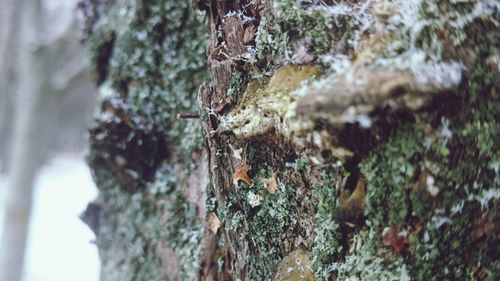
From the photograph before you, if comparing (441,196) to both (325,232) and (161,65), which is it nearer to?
(325,232)

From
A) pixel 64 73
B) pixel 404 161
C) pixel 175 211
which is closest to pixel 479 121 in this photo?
pixel 404 161

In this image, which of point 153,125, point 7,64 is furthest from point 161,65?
point 7,64

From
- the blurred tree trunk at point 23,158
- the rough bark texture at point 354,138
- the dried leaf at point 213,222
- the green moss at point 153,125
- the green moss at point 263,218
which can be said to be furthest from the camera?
the blurred tree trunk at point 23,158

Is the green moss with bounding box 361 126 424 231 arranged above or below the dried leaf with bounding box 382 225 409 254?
above

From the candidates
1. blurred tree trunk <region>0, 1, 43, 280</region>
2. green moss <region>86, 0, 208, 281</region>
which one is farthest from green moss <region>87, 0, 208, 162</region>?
blurred tree trunk <region>0, 1, 43, 280</region>

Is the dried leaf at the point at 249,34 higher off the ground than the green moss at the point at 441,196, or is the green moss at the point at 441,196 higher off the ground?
the dried leaf at the point at 249,34

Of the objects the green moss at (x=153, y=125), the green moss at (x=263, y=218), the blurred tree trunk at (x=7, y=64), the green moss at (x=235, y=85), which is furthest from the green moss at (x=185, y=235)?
the blurred tree trunk at (x=7, y=64)

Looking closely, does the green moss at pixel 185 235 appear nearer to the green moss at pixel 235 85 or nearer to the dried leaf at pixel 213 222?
the dried leaf at pixel 213 222

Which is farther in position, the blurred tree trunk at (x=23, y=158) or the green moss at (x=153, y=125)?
the blurred tree trunk at (x=23, y=158)

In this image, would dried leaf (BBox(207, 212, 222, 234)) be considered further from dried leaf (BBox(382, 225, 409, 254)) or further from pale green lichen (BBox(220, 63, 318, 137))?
dried leaf (BBox(382, 225, 409, 254))
